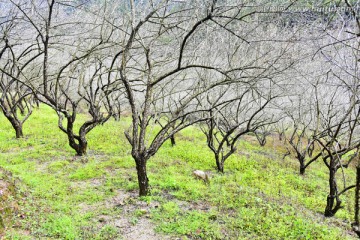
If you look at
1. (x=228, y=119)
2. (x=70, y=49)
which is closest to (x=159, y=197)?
(x=228, y=119)

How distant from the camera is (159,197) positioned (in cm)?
635

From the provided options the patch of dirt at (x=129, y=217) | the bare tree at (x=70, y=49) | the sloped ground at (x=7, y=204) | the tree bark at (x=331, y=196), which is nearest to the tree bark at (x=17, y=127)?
the bare tree at (x=70, y=49)

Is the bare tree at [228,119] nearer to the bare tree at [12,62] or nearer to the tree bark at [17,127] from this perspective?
the bare tree at [12,62]

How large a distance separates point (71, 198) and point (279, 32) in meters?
7.93

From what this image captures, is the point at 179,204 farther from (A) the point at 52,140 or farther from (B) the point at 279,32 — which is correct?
(A) the point at 52,140

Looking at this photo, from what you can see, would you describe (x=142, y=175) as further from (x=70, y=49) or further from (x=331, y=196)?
(x=70, y=49)

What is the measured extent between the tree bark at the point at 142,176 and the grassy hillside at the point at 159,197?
190 millimetres

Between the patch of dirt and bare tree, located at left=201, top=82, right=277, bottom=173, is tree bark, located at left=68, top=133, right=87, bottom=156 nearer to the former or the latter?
the patch of dirt

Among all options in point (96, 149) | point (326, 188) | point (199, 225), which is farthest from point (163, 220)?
point (326, 188)

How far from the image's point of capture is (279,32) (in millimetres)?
9258

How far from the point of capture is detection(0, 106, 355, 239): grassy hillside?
197 inches

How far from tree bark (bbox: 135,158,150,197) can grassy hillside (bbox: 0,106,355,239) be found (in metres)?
0.19

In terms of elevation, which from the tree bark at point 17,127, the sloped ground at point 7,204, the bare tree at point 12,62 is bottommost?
the sloped ground at point 7,204

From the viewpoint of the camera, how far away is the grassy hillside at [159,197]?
499cm
